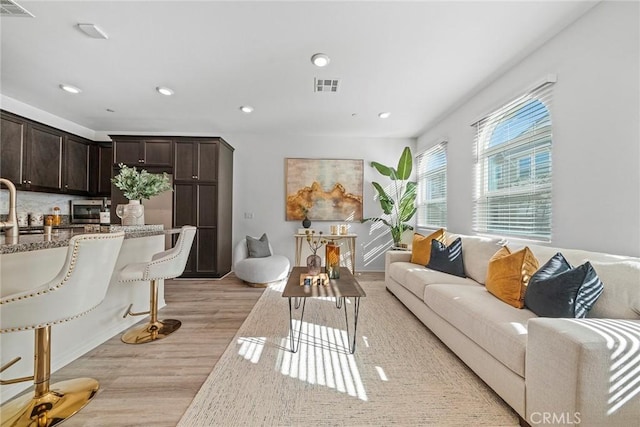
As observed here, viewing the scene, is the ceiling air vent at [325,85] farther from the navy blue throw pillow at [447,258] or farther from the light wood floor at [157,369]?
the light wood floor at [157,369]

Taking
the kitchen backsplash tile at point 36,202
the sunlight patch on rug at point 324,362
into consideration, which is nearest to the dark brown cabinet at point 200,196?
the kitchen backsplash tile at point 36,202

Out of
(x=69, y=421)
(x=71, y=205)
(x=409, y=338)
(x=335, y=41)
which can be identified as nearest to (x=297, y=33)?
(x=335, y=41)

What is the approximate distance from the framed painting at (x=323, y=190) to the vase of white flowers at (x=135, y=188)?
8.81ft

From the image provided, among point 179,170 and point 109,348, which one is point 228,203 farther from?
point 109,348

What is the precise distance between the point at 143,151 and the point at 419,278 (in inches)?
185

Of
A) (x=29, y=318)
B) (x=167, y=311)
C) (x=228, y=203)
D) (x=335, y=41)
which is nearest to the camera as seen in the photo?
(x=29, y=318)

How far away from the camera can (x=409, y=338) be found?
2.36 metres

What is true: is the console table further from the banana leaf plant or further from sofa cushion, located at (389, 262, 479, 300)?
sofa cushion, located at (389, 262, 479, 300)

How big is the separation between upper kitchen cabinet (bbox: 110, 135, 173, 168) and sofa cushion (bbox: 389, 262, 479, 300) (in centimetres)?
404

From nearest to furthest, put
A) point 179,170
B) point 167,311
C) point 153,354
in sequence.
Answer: point 153,354 → point 167,311 → point 179,170

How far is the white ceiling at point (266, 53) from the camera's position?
6.47 ft

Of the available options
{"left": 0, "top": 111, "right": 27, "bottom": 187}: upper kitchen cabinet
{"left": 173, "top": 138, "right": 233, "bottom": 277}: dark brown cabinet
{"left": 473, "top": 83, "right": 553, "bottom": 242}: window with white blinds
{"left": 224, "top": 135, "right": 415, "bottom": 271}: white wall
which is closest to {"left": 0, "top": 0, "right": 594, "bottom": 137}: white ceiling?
{"left": 0, "top": 111, "right": 27, "bottom": 187}: upper kitchen cabinet

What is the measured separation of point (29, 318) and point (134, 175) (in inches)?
63.8

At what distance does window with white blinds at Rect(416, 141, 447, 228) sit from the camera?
14.0ft
